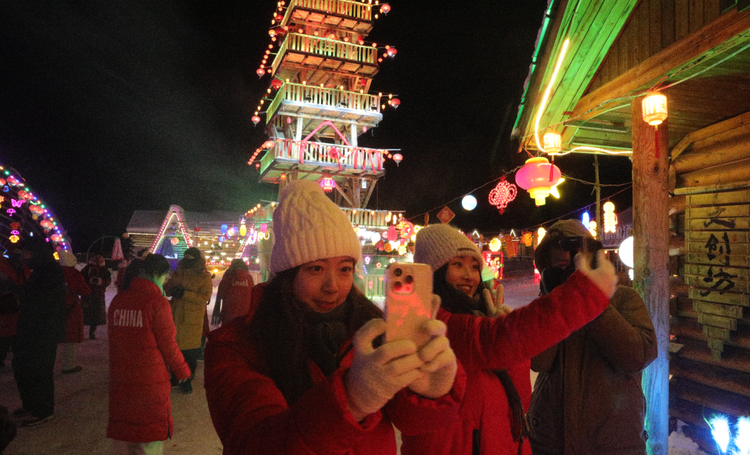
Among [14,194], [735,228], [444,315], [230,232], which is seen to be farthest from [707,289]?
[230,232]

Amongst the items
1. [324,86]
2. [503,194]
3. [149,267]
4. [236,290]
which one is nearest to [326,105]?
[324,86]

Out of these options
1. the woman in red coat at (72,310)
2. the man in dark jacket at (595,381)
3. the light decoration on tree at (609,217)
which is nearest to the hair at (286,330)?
the man in dark jacket at (595,381)

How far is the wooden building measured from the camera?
12.5 feet

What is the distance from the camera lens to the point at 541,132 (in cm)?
539

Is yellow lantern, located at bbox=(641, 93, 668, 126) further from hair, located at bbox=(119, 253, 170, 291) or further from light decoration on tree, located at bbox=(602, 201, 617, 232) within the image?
light decoration on tree, located at bbox=(602, 201, 617, 232)

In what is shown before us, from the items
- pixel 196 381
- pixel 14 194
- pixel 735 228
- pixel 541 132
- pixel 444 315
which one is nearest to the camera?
pixel 444 315

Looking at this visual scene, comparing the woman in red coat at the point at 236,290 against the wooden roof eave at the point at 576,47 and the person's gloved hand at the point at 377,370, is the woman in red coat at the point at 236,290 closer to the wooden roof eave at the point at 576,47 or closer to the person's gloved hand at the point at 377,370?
the wooden roof eave at the point at 576,47

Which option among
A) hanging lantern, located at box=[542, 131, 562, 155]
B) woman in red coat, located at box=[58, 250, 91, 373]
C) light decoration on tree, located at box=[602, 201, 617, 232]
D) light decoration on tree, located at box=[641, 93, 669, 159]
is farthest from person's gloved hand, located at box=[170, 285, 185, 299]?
light decoration on tree, located at box=[602, 201, 617, 232]

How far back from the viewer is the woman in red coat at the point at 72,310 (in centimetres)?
651

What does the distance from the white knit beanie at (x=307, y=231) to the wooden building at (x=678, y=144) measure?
136 inches

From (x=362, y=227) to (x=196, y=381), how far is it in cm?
1628

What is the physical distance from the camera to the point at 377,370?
0.77 meters

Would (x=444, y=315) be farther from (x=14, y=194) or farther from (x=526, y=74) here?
(x=14, y=194)

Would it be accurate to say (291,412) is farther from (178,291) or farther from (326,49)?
(326,49)
